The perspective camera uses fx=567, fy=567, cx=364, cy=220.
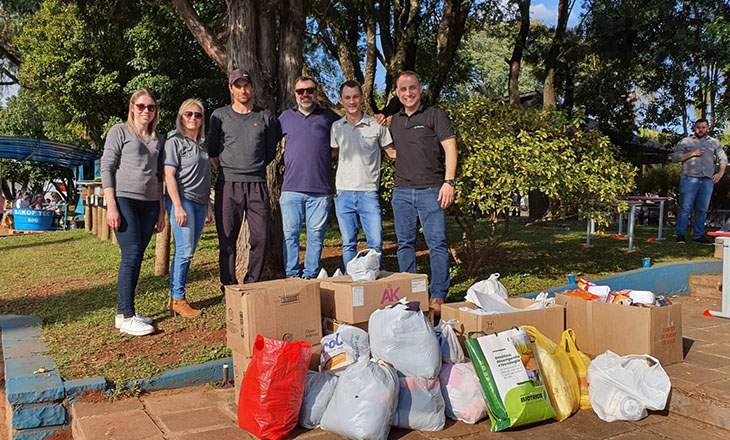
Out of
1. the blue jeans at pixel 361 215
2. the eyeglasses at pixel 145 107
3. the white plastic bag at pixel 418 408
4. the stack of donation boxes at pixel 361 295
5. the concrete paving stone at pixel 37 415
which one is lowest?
the concrete paving stone at pixel 37 415

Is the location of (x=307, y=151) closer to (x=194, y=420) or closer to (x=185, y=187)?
(x=185, y=187)

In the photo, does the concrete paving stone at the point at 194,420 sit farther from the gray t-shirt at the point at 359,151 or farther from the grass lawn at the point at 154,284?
the gray t-shirt at the point at 359,151

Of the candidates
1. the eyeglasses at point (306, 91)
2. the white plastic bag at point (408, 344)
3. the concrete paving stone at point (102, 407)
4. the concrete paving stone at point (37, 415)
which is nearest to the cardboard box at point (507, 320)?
the white plastic bag at point (408, 344)

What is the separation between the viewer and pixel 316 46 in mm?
16094

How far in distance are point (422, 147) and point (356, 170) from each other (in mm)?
621

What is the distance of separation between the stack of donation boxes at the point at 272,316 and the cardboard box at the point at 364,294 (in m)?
0.19

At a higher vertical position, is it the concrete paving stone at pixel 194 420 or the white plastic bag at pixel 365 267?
the white plastic bag at pixel 365 267

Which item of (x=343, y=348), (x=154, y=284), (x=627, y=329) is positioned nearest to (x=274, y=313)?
(x=343, y=348)

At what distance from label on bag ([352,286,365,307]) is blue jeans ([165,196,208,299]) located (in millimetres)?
1823

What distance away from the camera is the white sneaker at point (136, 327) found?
4648 millimetres

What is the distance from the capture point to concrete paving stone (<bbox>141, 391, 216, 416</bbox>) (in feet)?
11.5

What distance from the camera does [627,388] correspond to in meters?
3.42

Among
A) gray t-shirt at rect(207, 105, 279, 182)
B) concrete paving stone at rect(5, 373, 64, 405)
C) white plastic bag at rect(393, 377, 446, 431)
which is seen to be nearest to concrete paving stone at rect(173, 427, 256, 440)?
white plastic bag at rect(393, 377, 446, 431)

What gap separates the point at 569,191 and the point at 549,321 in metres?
2.34
